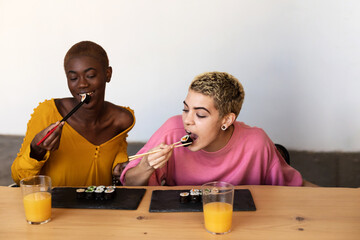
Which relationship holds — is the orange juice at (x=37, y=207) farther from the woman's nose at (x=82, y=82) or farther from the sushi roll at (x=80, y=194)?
the woman's nose at (x=82, y=82)

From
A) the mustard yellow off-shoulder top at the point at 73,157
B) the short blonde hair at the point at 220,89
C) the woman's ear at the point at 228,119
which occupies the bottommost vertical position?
the mustard yellow off-shoulder top at the point at 73,157

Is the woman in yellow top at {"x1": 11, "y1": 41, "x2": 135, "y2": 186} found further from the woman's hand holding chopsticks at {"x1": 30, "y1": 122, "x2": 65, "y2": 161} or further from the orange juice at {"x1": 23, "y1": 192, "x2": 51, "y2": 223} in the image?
the orange juice at {"x1": 23, "y1": 192, "x2": 51, "y2": 223}

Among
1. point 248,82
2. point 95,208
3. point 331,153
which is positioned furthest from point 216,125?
point 331,153

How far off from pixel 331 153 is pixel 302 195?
1.94 meters

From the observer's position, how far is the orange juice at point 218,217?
3.88 feet

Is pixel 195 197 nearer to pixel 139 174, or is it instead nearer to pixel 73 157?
pixel 139 174

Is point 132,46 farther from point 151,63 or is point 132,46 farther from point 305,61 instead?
point 305,61

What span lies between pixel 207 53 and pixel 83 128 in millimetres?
1379

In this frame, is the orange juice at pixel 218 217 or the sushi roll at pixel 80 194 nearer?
the orange juice at pixel 218 217

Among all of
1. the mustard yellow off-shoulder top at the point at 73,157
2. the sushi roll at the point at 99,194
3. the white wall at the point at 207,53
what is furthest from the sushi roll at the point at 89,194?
the white wall at the point at 207,53

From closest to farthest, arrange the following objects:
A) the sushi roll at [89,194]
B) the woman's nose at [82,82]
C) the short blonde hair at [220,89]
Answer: the sushi roll at [89,194]
the short blonde hair at [220,89]
the woman's nose at [82,82]

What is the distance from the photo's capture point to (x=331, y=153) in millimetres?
3264

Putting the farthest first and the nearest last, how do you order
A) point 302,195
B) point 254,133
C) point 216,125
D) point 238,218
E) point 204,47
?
point 204,47 < point 254,133 < point 216,125 < point 302,195 < point 238,218

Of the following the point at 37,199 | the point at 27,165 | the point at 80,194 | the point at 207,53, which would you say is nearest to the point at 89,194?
the point at 80,194
